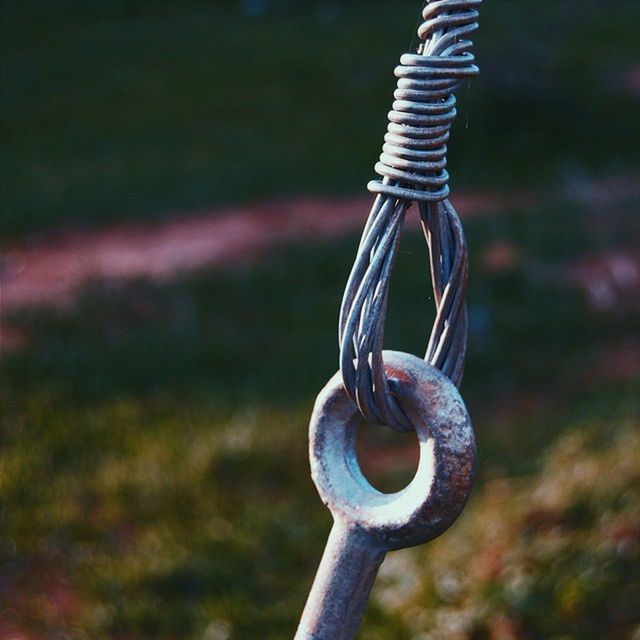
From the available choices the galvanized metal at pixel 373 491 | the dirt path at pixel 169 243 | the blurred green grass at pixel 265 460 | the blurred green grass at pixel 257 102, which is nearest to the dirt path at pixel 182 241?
the dirt path at pixel 169 243

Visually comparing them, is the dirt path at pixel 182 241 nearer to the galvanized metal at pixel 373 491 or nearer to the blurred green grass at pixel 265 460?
the blurred green grass at pixel 265 460

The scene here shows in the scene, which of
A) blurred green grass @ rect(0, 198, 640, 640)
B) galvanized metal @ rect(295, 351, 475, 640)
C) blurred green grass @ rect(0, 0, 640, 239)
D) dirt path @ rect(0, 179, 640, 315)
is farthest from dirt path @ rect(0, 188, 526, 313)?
galvanized metal @ rect(295, 351, 475, 640)

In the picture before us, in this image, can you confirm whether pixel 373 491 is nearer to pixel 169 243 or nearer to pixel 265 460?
pixel 265 460

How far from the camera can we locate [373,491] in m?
1.16

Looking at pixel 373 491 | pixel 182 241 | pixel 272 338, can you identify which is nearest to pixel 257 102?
pixel 182 241

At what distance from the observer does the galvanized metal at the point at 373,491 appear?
41.8 inches

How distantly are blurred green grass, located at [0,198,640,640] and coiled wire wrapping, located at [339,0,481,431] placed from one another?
1920 mm

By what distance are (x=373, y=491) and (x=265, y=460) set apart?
2859 millimetres

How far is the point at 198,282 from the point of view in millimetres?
5961

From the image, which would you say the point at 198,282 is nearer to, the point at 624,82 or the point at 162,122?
the point at 162,122

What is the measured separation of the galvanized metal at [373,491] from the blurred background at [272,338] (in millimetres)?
513

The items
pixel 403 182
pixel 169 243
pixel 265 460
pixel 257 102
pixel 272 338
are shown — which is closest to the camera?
pixel 403 182

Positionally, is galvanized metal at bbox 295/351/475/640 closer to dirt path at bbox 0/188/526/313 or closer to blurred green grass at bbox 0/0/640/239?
dirt path at bbox 0/188/526/313

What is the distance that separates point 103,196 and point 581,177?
367cm
